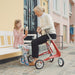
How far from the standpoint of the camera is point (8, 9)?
4.78 metres

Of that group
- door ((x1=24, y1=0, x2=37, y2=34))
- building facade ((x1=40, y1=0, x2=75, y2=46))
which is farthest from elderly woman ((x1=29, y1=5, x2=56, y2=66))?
building facade ((x1=40, y1=0, x2=75, y2=46))

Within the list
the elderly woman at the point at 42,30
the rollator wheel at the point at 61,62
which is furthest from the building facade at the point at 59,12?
the rollator wheel at the point at 61,62

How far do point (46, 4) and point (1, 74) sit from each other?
22.3 feet

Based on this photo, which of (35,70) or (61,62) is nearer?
(35,70)

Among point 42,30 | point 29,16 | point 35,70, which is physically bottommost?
point 35,70

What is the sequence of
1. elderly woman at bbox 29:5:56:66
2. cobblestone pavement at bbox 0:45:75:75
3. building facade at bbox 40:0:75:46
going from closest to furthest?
cobblestone pavement at bbox 0:45:75:75 < elderly woman at bbox 29:5:56:66 < building facade at bbox 40:0:75:46

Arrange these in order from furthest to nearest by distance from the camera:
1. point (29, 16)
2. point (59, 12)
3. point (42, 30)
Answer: point (59, 12)
point (29, 16)
point (42, 30)

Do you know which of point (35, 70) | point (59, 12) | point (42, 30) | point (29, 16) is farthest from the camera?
point (59, 12)

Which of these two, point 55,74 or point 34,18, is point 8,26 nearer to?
point 55,74

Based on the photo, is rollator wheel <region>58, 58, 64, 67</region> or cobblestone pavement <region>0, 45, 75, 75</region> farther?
rollator wheel <region>58, 58, 64, 67</region>

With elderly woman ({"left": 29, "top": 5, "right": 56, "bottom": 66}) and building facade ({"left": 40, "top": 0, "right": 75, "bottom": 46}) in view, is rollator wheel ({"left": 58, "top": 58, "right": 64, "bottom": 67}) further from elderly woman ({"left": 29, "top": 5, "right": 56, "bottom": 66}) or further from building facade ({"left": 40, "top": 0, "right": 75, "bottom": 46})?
building facade ({"left": 40, "top": 0, "right": 75, "bottom": 46})

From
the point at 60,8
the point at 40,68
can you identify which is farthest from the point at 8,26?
the point at 60,8

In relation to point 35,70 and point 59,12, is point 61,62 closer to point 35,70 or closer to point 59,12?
point 35,70

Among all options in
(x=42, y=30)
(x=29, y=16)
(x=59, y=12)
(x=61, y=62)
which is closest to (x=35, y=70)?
(x=61, y=62)
